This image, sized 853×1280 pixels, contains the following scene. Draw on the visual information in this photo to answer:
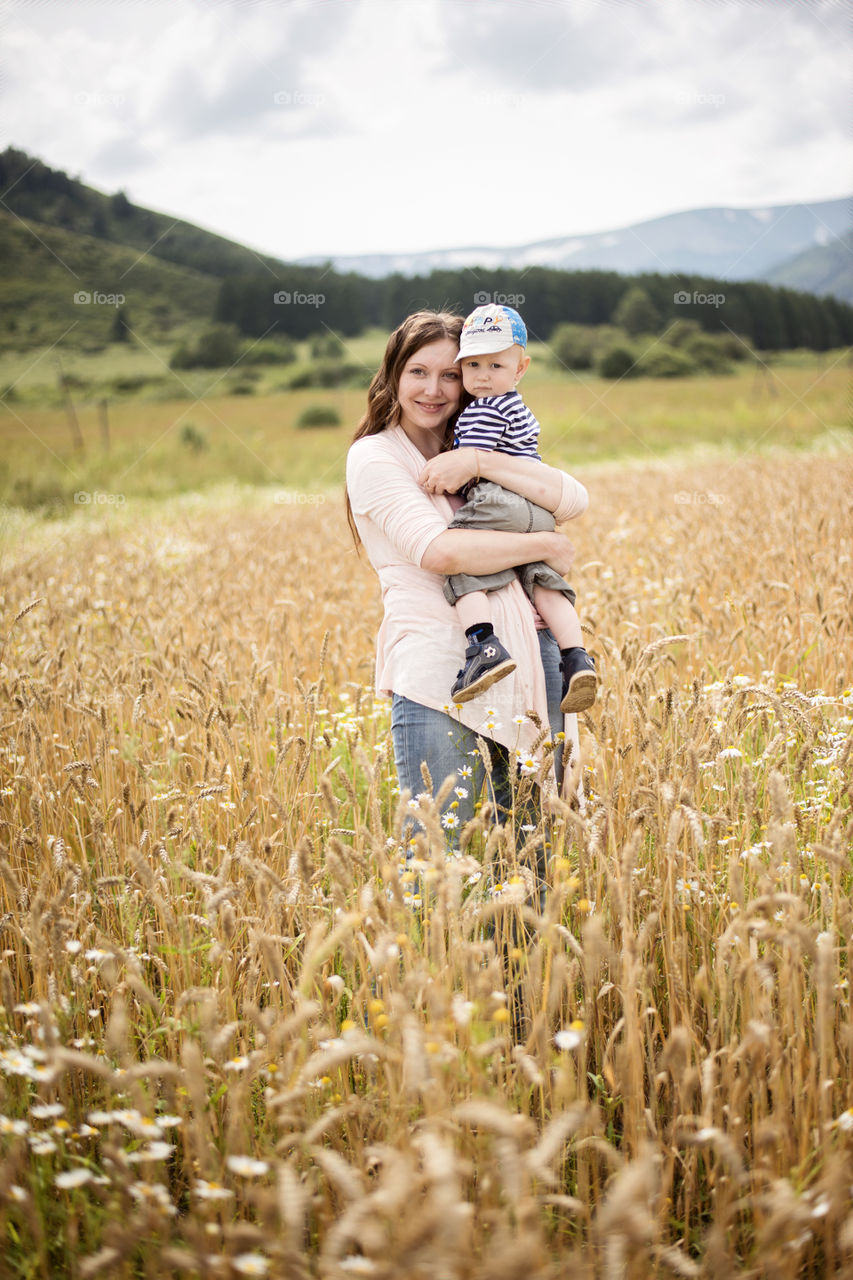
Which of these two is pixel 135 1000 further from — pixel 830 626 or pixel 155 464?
pixel 155 464

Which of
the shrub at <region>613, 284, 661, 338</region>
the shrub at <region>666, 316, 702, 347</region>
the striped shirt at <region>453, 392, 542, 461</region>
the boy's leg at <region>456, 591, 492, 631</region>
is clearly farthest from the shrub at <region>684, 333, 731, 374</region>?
the boy's leg at <region>456, 591, 492, 631</region>

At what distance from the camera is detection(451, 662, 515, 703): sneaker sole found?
2391 mm

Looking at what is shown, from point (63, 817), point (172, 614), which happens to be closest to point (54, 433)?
point (172, 614)

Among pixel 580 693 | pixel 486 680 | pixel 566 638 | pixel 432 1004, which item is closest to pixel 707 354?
pixel 566 638

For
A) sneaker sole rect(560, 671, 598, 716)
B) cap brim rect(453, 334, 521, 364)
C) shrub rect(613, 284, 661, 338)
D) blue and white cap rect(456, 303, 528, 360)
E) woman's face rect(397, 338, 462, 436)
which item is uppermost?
shrub rect(613, 284, 661, 338)

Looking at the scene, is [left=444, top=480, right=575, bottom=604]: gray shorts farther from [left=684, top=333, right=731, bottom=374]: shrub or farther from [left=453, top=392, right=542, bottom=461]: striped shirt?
[left=684, top=333, right=731, bottom=374]: shrub

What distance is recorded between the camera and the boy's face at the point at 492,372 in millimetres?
2918

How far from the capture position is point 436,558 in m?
2.65

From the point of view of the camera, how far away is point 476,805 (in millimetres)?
2543

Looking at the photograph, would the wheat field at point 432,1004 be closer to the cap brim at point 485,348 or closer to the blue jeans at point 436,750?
the blue jeans at point 436,750

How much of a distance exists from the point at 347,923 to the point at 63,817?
6.83ft

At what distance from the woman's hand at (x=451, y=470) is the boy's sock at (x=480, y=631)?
1.62 ft

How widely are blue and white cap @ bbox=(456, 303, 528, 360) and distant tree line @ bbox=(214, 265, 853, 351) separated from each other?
3802cm

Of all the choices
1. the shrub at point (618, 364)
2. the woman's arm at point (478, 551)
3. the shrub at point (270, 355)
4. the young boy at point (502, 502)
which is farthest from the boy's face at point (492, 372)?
the shrub at point (270, 355)
